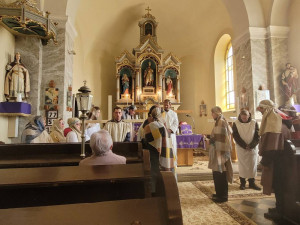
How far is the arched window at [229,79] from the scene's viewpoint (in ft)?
34.4

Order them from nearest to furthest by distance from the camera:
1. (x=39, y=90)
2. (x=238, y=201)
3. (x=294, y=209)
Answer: (x=294, y=209) < (x=238, y=201) < (x=39, y=90)

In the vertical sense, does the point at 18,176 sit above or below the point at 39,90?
below

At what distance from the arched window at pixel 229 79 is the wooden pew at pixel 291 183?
7.92 metres

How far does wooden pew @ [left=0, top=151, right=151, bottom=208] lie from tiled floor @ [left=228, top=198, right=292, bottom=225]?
83.9 inches

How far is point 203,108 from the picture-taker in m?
11.6

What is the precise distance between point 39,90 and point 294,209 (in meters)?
6.10

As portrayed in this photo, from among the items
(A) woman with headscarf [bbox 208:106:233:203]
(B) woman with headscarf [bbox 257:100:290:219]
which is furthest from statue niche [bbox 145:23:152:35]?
(B) woman with headscarf [bbox 257:100:290:219]

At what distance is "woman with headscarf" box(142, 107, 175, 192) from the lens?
3.43 metres

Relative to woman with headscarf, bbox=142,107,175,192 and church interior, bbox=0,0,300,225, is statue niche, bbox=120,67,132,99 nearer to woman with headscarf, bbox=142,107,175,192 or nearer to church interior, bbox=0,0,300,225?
church interior, bbox=0,0,300,225

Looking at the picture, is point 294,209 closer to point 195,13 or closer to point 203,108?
point 203,108

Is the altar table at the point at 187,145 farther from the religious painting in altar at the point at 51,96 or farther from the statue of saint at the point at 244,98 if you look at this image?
the religious painting in altar at the point at 51,96

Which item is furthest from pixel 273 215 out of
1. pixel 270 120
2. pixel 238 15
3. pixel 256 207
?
pixel 238 15

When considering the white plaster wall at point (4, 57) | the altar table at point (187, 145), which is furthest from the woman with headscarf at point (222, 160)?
the white plaster wall at point (4, 57)

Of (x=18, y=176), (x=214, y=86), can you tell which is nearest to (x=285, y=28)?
(x=214, y=86)
